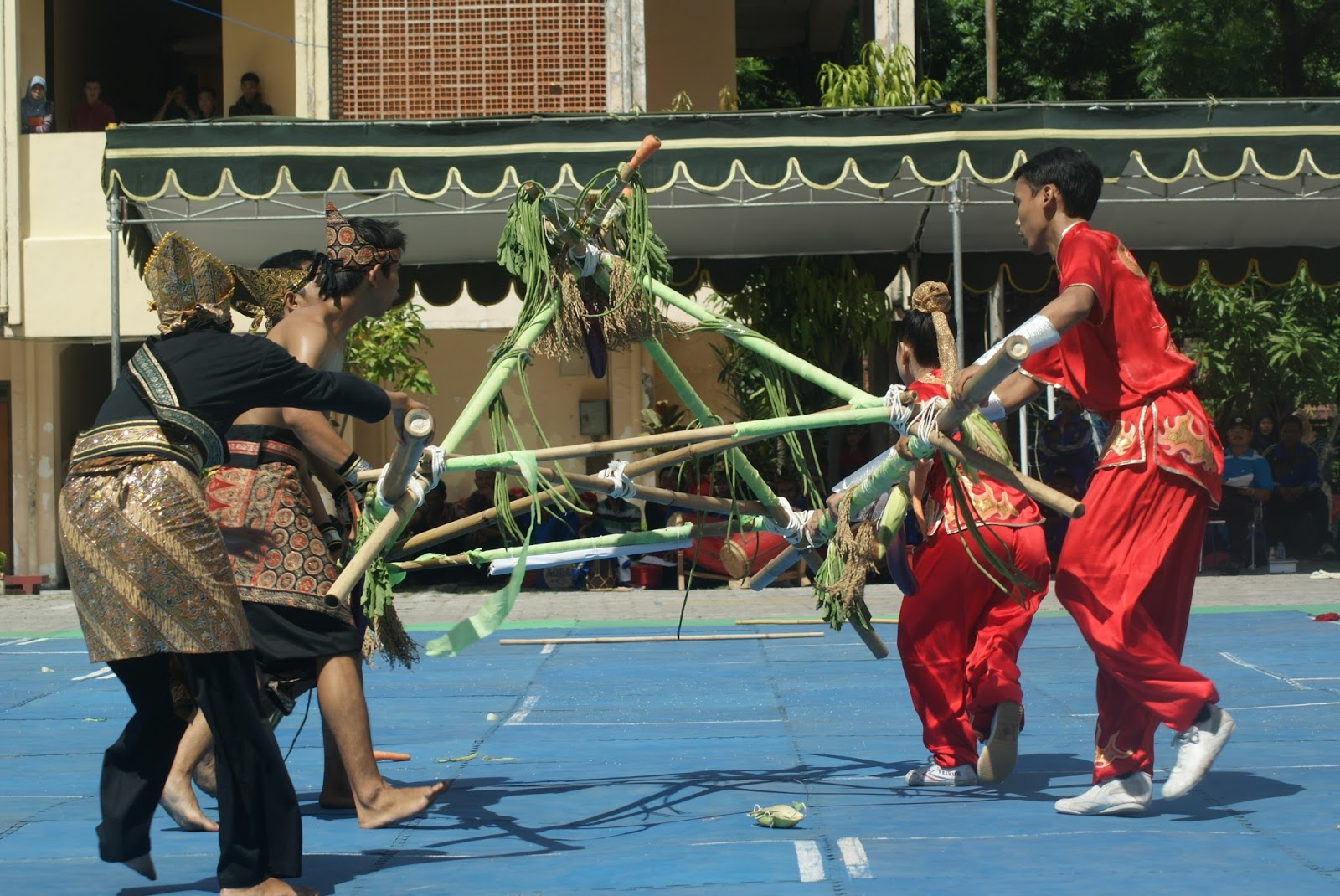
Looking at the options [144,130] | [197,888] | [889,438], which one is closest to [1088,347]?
[197,888]

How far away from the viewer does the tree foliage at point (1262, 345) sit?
18125mm

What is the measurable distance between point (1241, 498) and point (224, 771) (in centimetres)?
1169

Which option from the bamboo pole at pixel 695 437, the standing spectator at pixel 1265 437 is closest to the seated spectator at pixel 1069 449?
A: the standing spectator at pixel 1265 437

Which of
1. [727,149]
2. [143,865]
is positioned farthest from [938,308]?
[727,149]

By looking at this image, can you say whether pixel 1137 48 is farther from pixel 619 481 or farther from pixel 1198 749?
pixel 619 481

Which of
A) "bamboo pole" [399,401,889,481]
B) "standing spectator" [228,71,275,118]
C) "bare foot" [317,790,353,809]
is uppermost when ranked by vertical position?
"standing spectator" [228,71,275,118]

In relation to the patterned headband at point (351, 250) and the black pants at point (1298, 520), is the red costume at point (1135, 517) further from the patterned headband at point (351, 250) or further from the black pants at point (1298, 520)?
the black pants at point (1298, 520)

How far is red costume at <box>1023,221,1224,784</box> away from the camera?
14.5ft

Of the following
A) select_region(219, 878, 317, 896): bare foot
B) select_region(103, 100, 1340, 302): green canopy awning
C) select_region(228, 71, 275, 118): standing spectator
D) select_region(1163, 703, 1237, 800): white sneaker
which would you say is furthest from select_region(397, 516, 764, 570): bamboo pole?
select_region(228, 71, 275, 118): standing spectator

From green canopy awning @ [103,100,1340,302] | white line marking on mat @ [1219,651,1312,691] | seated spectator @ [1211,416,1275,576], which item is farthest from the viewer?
seated spectator @ [1211,416,1275,576]

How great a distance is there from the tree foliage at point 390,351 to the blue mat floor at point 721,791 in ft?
17.1

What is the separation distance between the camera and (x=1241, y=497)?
13.8 m

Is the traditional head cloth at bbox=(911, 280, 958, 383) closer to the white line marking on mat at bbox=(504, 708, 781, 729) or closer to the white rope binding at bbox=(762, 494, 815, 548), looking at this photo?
the white rope binding at bbox=(762, 494, 815, 548)

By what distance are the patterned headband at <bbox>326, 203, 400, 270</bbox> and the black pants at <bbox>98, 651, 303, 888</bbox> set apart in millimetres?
1476
